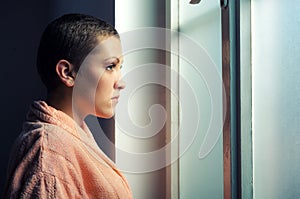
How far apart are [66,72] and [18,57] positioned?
0.68m

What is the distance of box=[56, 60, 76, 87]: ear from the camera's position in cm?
80

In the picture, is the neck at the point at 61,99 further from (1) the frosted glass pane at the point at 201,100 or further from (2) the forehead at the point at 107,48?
(1) the frosted glass pane at the point at 201,100

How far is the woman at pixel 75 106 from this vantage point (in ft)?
2.40

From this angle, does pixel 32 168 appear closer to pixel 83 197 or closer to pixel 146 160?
pixel 83 197

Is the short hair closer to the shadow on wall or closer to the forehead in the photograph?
the forehead

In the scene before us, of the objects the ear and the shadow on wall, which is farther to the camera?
the shadow on wall

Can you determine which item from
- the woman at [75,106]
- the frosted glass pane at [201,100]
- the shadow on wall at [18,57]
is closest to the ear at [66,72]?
the woman at [75,106]

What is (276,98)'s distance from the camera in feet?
2.59

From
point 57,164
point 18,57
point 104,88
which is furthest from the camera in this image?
point 18,57

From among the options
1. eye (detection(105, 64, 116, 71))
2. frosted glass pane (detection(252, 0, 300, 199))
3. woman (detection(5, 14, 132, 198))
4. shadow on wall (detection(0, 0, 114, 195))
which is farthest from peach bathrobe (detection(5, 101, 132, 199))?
shadow on wall (detection(0, 0, 114, 195))

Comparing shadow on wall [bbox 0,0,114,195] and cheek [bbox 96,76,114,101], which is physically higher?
shadow on wall [bbox 0,0,114,195]

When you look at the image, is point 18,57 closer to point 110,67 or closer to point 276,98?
point 110,67

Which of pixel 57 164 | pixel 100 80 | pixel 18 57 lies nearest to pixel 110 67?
pixel 100 80

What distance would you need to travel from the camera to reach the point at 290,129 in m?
0.76
